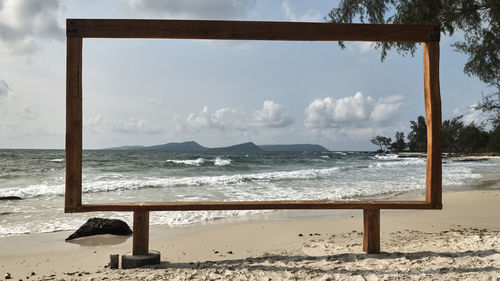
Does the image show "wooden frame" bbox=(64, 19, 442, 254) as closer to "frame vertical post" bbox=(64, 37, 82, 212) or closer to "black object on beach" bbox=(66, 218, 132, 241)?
"frame vertical post" bbox=(64, 37, 82, 212)

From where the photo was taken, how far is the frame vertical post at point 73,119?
3.72m

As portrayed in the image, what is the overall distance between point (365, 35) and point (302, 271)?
2.62 m

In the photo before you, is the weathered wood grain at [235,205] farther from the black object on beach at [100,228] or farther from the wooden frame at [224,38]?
the black object on beach at [100,228]

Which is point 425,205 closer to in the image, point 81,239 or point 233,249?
point 233,249

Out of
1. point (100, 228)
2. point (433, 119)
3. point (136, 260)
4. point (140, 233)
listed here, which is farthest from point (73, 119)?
point (433, 119)

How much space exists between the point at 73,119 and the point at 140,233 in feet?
4.75

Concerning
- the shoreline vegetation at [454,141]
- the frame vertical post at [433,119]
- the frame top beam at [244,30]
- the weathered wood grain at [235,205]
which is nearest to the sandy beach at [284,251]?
the weathered wood grain at [235,205]

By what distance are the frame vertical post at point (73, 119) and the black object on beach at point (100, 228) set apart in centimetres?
225

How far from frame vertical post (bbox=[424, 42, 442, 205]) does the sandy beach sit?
77cm

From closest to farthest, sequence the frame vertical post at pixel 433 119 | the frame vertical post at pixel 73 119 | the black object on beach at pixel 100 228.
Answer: the frame vertical post at pixel 73 119
the frame vertical post at pixel 433 119
the black object on beach at pixel 100 228

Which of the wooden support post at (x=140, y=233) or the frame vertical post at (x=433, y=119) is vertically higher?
the frame vertical post at (x=433, y=119)

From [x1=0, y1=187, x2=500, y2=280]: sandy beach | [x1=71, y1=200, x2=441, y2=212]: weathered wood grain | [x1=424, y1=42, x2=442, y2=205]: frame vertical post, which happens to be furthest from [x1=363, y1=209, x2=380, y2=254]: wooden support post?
[x1=424, y1=42, x2=442, y2=205]: frame vertical post

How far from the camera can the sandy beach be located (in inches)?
143

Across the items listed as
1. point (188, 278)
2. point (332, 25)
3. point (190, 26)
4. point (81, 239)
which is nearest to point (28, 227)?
point (81, 239)
